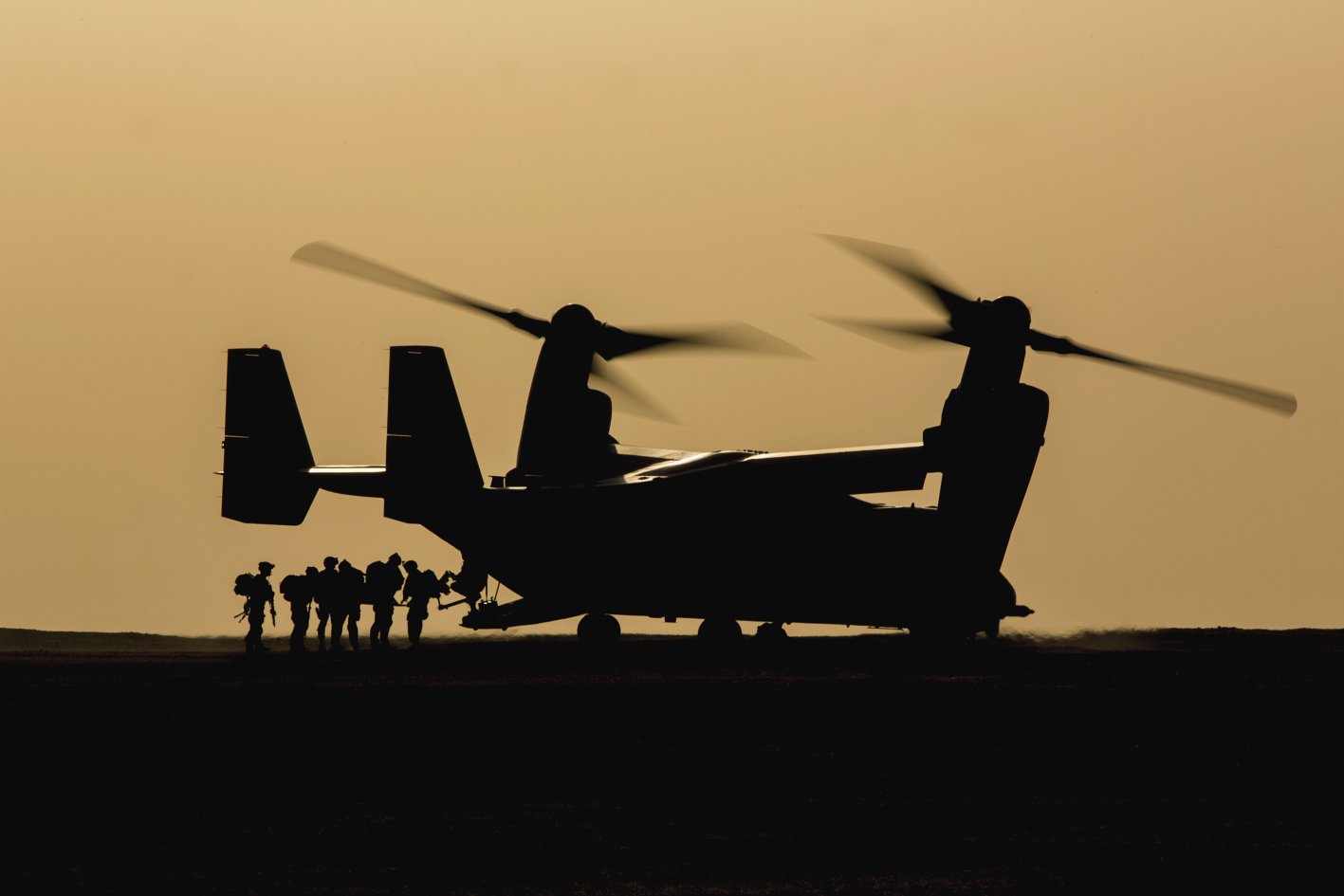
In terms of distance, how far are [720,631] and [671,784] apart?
2482cm

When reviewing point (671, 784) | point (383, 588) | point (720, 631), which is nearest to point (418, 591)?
point (383, 588)

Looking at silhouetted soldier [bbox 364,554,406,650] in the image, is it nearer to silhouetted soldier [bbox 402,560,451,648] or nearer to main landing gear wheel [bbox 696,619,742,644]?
silhouetted soldier [bbox 402,560,451,648]

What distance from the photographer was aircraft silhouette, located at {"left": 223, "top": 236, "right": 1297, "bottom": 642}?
37688mm

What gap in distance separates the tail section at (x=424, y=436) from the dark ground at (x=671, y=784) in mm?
7688

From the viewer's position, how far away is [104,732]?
21672 millimetres

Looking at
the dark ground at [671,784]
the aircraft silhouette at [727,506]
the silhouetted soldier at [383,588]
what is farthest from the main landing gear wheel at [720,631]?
the dark ground at [671,784]

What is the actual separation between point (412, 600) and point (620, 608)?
6.38m

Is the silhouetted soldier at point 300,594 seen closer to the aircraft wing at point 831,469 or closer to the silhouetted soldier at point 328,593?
the silhouetted soldier at point 328,593

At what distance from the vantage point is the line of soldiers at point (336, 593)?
1651 inches

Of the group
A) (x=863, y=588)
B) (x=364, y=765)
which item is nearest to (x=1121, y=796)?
(x=364, y=765)

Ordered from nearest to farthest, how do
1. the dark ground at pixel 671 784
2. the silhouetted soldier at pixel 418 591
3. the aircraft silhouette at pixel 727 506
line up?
the dark ground at pixel 671 784, the aircraft silhouette at pixel 727 506, the silhouetted soldier at pixel 418 591

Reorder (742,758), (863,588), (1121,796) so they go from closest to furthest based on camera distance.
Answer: (1121,796), (742,758), (863,588)

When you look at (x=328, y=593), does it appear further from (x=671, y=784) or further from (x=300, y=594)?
(x=671, y=784)

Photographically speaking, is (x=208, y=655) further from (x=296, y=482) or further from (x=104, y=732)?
(x=104, y=732)
